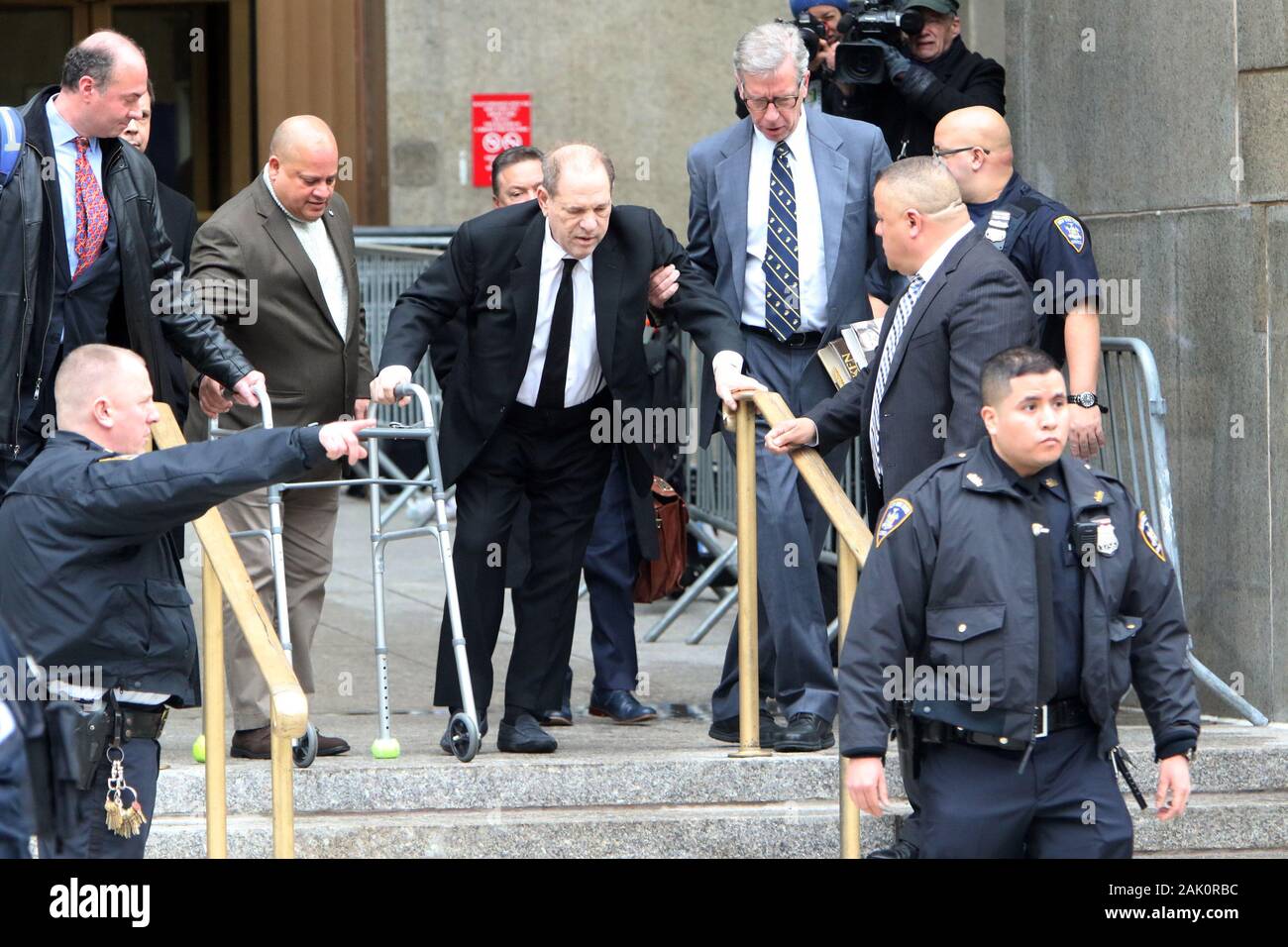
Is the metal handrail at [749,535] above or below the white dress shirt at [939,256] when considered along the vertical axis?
below

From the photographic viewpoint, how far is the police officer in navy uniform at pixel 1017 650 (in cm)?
452

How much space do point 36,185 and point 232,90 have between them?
812 centimetres

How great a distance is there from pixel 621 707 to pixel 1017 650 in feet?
9.00

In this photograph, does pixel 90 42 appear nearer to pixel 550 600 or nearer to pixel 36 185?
pixel 36 185

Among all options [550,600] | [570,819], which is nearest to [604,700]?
[550,600]

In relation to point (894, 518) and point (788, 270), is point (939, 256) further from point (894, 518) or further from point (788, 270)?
point (788, 270)

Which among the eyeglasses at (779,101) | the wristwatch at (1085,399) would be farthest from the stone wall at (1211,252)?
the eyeglasses at (779,101)

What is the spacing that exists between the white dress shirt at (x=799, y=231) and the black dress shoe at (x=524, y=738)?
4.91ft

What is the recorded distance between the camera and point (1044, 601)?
4555 millimetres

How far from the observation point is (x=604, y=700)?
281 inches

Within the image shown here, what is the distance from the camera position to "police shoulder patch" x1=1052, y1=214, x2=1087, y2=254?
20.2 feet

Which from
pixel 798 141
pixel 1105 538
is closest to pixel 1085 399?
pixel 798 141

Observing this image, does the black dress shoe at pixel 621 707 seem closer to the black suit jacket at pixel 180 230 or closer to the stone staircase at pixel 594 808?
the stone staircase at pixel 594 808

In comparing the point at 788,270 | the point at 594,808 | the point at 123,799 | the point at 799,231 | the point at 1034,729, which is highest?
the point at 799,231
